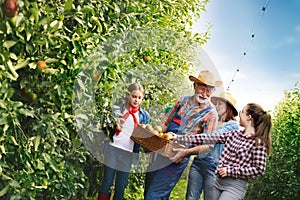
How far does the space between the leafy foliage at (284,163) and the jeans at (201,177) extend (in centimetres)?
154

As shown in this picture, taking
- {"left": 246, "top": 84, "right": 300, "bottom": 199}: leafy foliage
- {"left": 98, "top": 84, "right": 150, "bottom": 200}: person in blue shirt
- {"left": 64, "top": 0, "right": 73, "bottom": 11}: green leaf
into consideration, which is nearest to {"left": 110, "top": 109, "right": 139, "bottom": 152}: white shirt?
{"left": 98, "top": 84, "right": 150, "bottom": 200}: person in blue shirt

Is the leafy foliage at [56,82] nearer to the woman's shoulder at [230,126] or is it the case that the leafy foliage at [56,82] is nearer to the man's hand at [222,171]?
the man's hand at [222,171]

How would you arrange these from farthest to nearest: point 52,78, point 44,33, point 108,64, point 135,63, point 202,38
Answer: point 202,38 < point 135,63 < point 108,64 < point 52,78 < point 44,33

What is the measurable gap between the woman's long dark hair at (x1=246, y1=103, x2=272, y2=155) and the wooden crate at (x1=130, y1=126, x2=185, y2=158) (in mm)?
498

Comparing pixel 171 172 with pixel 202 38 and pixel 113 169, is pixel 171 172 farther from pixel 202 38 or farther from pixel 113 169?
pixel 202 38

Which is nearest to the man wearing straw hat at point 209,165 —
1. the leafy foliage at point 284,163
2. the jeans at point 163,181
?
the jeans at point 163,181

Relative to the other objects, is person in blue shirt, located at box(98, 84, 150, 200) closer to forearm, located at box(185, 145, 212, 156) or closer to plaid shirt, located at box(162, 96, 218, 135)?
plaid shirt, located at box(162, 96, 218, 135)

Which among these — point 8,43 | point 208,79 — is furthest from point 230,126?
point 8,43

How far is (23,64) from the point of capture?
86.7 inches

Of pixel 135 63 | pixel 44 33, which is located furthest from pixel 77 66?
pixel 135 63

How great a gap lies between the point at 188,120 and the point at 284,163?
2422 mm

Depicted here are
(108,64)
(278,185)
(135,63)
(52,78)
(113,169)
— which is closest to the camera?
(52,78)

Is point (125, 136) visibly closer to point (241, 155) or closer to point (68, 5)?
point (241, 155)

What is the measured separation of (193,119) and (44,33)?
151cm
